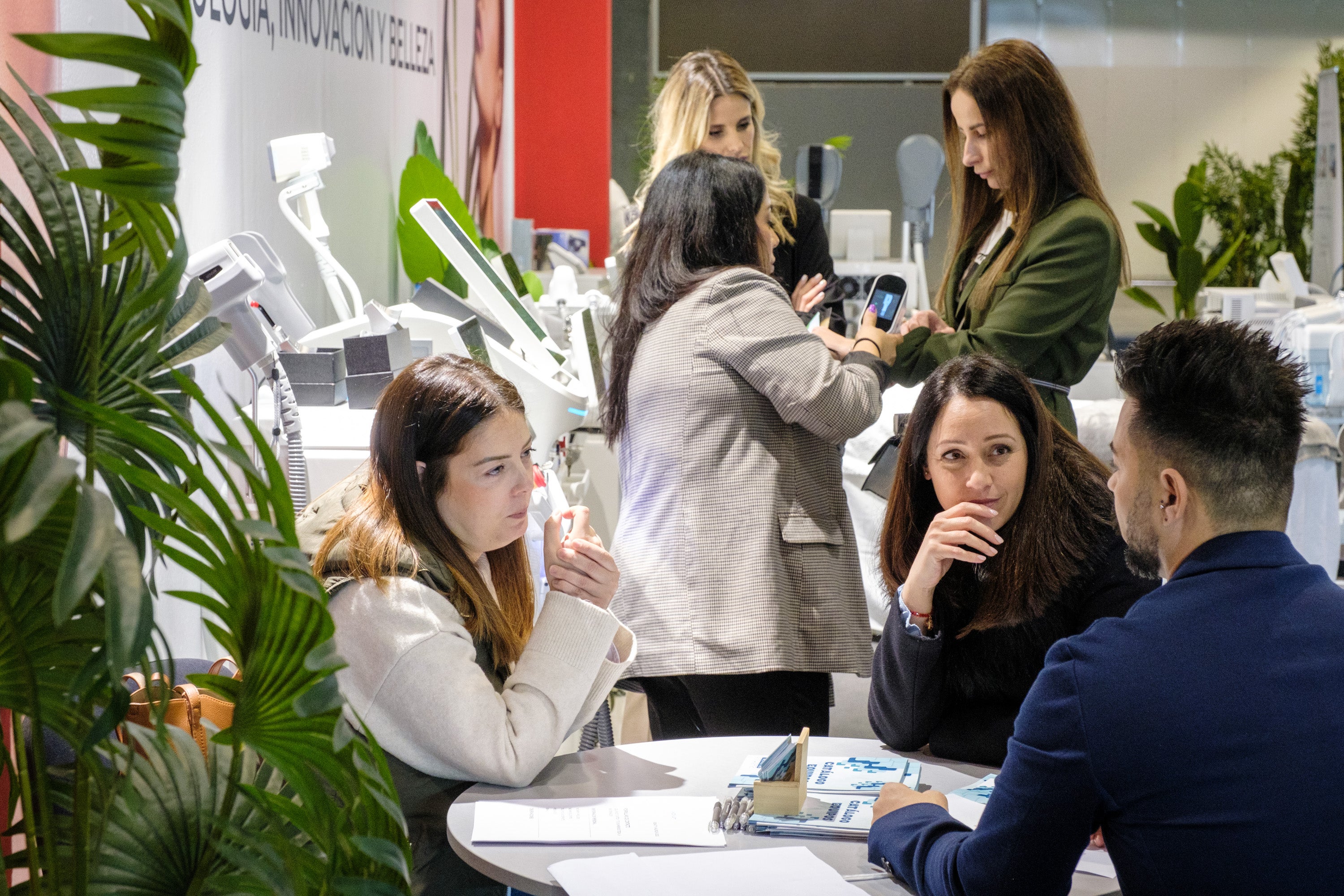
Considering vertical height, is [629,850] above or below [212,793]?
below

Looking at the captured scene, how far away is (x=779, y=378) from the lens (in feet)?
7.38

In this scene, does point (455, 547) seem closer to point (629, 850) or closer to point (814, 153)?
point (629, 850)

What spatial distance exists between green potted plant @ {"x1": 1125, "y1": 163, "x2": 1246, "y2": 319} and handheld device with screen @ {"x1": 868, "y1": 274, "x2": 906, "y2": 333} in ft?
19.6

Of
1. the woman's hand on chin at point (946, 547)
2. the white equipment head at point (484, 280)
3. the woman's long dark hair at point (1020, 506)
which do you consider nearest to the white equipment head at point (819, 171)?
the white equipment head at point (484, 280)

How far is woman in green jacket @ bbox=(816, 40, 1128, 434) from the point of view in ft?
7.92

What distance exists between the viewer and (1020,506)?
75.5 inches

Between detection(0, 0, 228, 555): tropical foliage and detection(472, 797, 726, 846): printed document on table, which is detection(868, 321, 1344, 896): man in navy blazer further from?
detection(0, 0, 228, 555): tropical foliage

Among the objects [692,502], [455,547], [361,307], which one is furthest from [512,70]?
→ [455,547]

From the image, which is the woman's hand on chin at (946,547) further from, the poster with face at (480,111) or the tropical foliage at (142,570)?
the poster with face at (480,111)

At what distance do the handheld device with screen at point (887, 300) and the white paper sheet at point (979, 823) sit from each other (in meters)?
1.24

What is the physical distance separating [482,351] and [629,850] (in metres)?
1.35

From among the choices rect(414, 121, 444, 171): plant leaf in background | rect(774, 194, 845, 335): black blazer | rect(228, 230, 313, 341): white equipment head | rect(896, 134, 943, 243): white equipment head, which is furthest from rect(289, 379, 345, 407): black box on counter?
rect(896, 134, 943, 243): white equipment head

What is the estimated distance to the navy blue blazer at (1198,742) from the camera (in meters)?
1.13

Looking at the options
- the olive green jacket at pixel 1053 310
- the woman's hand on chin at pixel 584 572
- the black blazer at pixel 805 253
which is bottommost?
the woman's hand on chin at pixel 584 572
